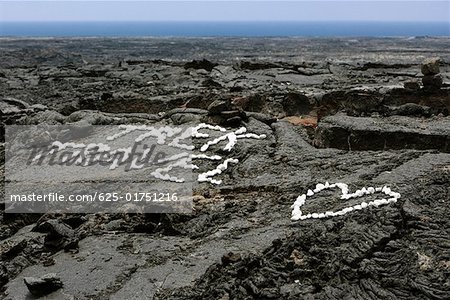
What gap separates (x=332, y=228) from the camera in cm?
532

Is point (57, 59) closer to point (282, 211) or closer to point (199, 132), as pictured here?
point (199, 132)

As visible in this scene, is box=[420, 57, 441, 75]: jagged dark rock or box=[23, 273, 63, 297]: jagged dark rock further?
box=[420, 57, 441, 75]: jagged dark rock

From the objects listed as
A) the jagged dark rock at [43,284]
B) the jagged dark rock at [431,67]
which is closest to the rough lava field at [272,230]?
the jagged dark rock at [43,284]

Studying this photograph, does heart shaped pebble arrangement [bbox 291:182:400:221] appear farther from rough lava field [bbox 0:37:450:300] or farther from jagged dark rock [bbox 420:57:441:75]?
jagged dark rock [bbox 420:57:441:75]

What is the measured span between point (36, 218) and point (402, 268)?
4.24 m

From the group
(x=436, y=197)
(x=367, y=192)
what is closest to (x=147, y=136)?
(x=367, y=192)

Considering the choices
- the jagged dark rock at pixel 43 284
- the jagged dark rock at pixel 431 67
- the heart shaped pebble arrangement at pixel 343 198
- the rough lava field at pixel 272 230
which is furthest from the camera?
the jagged dark rock at pixel 431 67

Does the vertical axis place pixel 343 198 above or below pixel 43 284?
above

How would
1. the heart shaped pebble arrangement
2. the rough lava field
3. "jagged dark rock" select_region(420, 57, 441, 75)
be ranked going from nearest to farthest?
1. the rough lava field
2. the heart shaped pebble arrangement
3. "jagged dark rock" select_region(420, 57, 441, 75)

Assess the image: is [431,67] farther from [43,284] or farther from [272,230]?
[43,284]

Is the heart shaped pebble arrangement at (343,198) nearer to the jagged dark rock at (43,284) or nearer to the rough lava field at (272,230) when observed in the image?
the rough lava field at (272,230)

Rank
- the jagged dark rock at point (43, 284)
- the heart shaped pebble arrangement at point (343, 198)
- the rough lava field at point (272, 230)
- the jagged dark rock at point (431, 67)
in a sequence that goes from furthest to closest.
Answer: the jagged dark rock at point (431, 67)
the heart shaped pebble arrangement at point (343, 198)
the jagged dark rock at point (43, 284)
the rough lava field at point (272, 230)

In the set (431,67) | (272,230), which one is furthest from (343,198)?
(431,67)

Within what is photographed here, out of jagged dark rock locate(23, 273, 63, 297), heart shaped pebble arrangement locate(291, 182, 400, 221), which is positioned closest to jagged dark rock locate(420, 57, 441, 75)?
heart shaped pebble arrangement locate(291, 182, 400, 221)
